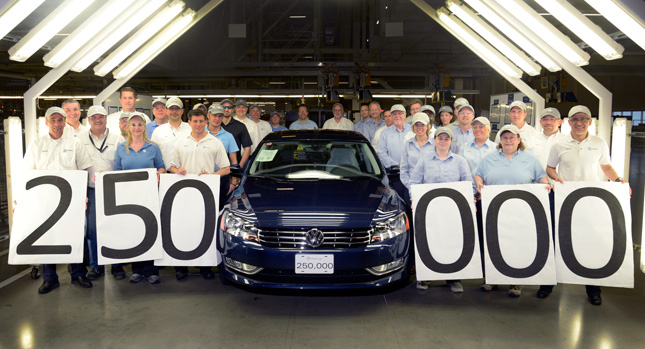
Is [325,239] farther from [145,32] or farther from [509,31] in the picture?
[145,32]

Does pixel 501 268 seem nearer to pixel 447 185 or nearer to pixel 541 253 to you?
pixel 541 253

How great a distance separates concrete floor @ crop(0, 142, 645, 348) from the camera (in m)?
3.40

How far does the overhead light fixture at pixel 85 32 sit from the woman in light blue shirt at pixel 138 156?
1.26 metres

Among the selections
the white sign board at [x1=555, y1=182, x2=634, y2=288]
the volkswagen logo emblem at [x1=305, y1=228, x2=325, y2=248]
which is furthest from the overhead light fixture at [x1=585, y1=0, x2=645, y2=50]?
the volkswagen logo emblem at [x1=305, y1=228, x2=325, y2=248]

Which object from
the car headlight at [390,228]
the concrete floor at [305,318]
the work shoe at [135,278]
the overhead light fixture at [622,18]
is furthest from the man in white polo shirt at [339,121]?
the overhead light fixture at [622,18]

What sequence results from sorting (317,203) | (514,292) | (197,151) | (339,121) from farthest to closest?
(339,121) < (197,151) < (514,292) < (317,203)

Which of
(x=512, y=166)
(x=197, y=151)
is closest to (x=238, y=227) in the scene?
(x=197, y=151)

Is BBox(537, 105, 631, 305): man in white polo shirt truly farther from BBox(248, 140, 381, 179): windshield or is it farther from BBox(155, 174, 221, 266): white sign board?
BBox(155, 174, 221, 266): white sign board

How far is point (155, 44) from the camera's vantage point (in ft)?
21.8

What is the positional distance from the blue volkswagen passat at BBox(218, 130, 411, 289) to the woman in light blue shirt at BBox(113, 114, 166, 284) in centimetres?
109

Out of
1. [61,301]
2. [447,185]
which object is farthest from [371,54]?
[61,301]

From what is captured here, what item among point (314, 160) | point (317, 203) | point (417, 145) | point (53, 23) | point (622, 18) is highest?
point (53, 23)

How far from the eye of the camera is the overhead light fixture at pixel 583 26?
4590 millimetres

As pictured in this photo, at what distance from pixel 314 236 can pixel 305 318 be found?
2.29 ft
